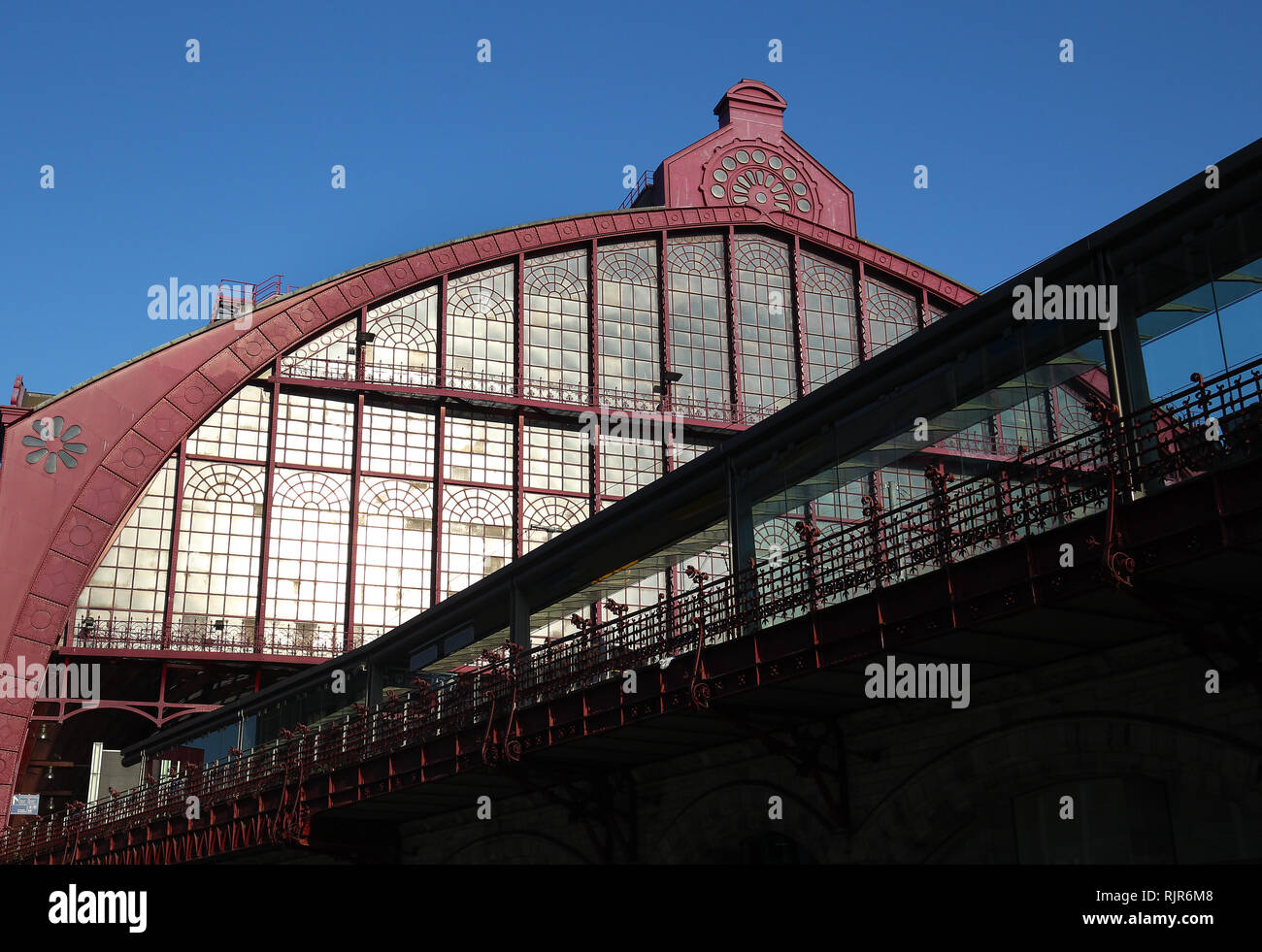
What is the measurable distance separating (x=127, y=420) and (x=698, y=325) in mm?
20848

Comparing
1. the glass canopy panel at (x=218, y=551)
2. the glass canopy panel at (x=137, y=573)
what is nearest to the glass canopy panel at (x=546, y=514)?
the glass canopy panel at (x=218, y=551)

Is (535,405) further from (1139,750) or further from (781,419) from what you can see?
(1139,750)

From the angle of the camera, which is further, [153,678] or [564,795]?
[153,678]

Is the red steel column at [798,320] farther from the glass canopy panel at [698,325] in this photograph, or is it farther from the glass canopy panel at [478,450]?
the glass canopy panel at [478,450]

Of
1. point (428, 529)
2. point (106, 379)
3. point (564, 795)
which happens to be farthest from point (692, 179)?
point (564, 795)

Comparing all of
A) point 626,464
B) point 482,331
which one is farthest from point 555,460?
point 482,331

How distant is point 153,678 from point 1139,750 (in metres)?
36.4

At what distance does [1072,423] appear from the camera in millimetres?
25734

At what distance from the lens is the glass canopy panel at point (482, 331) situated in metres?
47.9

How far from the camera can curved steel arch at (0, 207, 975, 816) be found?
136 ft

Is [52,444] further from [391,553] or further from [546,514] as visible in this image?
[546,514]
